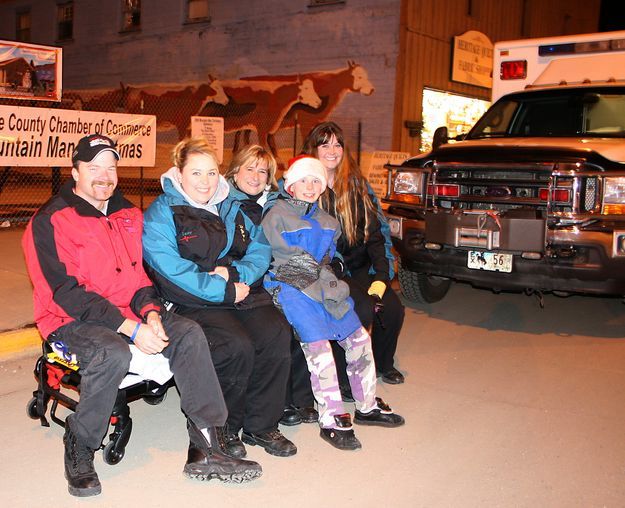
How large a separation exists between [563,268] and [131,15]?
52.9 feet

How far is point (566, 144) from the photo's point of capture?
19.7ft

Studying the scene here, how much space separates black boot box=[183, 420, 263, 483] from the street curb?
7.51 ft

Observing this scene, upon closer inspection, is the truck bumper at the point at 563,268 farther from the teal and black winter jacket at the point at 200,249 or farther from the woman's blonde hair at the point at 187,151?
the woman's blonde hair at the point at 187,151

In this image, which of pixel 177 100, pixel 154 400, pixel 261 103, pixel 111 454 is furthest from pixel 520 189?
pixel 177 100

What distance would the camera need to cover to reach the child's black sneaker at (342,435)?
154 inches

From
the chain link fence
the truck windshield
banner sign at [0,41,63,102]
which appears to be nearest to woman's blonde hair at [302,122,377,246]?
the truck windshield

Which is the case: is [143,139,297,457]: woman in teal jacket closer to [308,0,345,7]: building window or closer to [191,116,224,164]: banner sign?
[191,116,224,164]: banner sign

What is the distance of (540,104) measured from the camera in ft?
24.6

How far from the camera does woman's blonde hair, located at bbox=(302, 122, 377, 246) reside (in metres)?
4.84

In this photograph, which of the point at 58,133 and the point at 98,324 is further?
the point at 58,133

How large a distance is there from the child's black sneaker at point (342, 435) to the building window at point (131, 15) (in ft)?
54.3

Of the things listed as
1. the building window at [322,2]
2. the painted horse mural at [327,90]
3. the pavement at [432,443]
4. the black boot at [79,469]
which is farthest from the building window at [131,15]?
the black boot at [79,469]

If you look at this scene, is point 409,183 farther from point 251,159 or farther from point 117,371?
point 117,371

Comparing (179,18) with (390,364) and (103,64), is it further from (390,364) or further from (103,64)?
(390,364)
